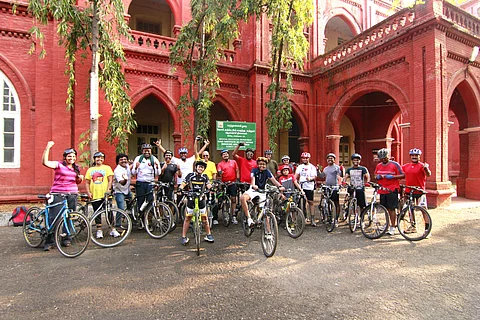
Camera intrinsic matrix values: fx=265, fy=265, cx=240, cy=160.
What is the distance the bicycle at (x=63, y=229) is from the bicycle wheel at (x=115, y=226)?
11.2 inches

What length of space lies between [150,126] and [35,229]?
10.0 meters

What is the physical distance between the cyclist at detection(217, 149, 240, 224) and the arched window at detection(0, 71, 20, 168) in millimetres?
7277

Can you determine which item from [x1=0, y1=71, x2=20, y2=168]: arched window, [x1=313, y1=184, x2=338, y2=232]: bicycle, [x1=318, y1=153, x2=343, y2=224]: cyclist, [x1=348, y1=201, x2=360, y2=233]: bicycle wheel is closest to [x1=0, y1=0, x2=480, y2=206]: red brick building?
[x1=0, y1=71, x2=20, y2=168]: arched window

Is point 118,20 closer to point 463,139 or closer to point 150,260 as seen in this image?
point 150,260

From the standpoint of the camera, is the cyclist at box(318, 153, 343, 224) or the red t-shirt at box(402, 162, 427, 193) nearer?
the red t-shirt at box(402, 162, 427, 193)

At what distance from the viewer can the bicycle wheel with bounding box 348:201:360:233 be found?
593cm

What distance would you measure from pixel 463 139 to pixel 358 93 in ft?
14.9

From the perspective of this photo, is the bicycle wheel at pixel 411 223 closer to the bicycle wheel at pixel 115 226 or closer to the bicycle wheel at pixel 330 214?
the bicycle wheel at pixel 330 214

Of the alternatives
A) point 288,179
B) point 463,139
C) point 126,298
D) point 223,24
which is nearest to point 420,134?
point 463,139

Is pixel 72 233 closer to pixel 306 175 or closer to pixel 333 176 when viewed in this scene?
pixel 306 175

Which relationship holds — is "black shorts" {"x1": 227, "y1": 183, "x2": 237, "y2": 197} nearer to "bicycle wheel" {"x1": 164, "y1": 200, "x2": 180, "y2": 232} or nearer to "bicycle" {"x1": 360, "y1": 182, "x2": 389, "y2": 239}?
"bicycle wheel" {"x1": 164, "y1": 200, "x2": 180, "y2": 232}

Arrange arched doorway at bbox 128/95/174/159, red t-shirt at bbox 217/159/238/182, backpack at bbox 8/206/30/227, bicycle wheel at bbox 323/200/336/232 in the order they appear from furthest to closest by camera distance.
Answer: arched doorway at bbox 128/95/174/159
red t-shirt at bbox 217/159/238/182
bicycle wheel at bbox 323/200/336/232
backpack at bbox 8/206/30/227

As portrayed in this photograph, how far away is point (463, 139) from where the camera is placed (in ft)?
35.9

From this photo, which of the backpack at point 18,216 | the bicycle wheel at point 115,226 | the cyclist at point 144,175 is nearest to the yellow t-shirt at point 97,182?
the bicycle wheel at point 115,226
